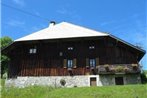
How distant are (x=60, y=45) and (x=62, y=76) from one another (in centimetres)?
373

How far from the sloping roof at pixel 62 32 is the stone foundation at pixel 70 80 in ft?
15.3

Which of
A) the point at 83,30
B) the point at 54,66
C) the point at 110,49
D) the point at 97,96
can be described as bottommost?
the point at 97,96

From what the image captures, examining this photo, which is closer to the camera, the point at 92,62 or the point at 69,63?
the point at 92,62

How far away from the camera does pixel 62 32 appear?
1278 inches

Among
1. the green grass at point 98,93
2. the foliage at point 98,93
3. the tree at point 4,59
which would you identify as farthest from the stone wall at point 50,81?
the tree at point 4,59

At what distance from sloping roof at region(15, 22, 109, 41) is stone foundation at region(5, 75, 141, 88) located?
4.67 metres

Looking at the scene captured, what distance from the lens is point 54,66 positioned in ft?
101

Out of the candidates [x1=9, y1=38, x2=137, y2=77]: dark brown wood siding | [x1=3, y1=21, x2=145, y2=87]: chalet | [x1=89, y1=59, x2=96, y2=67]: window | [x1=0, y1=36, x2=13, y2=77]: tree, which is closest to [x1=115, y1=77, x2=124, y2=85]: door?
[x1=3, y1=21, x2=145, y2=87]: chalet

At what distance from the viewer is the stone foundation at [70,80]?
2906 centimetres

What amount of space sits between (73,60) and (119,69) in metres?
5.36

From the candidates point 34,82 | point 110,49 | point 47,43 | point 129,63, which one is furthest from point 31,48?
point 129,63

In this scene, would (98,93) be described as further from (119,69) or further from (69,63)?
(69,63)

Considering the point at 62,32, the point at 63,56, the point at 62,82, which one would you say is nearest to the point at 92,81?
the point at 62,82

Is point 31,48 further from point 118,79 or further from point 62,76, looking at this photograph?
point 118,79
